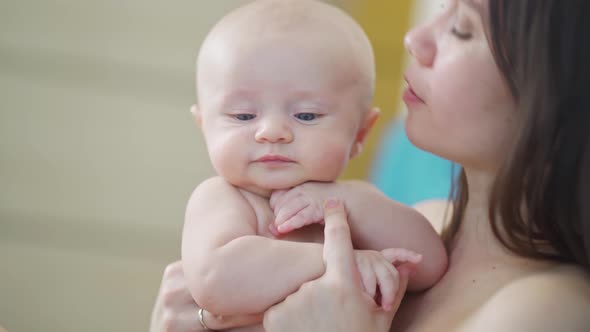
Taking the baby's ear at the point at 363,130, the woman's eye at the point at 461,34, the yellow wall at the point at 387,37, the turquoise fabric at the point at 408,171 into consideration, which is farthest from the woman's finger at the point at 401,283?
the yellow wall at the point at 387,37

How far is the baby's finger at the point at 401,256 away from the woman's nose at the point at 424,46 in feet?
0.97

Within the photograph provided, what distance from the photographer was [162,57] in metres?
2.97

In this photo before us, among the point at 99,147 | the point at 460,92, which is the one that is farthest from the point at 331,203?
the point at 99,147

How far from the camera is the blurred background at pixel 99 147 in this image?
2896 mm

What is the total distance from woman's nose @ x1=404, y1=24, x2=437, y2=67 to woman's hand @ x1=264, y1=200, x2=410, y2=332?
316 millimetres

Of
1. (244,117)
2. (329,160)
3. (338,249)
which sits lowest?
(338,249)

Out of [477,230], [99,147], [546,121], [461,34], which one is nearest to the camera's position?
[546,121]

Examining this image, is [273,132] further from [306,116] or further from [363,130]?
[363,130]

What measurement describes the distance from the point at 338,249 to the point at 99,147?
213cm

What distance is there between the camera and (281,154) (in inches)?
45.6

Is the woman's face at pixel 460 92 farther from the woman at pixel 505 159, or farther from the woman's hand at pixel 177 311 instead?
the woman's hand at pixel 177 311

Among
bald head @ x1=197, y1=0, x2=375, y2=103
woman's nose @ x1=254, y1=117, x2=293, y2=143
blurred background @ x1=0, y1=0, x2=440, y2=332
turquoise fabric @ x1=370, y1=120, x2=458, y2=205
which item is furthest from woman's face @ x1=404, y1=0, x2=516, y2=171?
blurred background @ x1=0, y1=0, x2=440, y2=332

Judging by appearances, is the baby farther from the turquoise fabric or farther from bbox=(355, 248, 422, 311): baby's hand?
the turquoise fabric

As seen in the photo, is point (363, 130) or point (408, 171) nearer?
point (363, 130)
